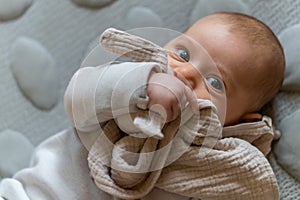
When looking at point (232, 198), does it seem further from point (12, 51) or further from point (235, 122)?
point (12, 51)

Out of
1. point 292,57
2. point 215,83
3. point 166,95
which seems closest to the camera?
point 166,95

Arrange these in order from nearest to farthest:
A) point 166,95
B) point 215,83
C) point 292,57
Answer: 1. point 166,95
2. point 215,83
3. point 292,57

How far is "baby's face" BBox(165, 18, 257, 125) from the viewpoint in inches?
38.7

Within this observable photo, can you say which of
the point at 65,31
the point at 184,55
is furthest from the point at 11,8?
the point at 184,55

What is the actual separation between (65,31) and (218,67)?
0.36 meters

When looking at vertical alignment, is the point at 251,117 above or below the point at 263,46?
below

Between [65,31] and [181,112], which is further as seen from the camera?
[65,31]

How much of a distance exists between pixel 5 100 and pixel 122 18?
0.94ft

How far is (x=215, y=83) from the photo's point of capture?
1008 millimetres

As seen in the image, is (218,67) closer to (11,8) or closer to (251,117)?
(251,117)

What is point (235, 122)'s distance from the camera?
1063mm

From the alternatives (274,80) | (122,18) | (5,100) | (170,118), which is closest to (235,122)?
(274,80)

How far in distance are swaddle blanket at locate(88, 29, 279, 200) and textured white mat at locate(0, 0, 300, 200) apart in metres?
0.20

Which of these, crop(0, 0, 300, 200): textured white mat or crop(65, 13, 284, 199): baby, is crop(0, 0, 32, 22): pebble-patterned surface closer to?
crop(0, 0, 300, 200): textured white mat
